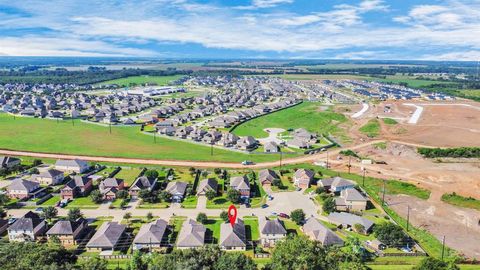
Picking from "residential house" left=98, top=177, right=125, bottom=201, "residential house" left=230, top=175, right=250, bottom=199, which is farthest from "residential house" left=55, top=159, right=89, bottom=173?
"residential house" left=230, top=175, right=250, bottom=199

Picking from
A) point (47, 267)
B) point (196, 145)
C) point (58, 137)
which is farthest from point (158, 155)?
point (47, 267)

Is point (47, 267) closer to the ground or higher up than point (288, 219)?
higher up

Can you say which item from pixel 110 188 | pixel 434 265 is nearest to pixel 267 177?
pixel 110 188

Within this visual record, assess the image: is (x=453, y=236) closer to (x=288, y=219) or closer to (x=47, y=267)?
(x=288, y=219)

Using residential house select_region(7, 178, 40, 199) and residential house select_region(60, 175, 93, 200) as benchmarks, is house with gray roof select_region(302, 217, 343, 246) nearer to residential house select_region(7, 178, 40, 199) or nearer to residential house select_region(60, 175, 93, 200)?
residential house select_region(60, 175, 93, 200)

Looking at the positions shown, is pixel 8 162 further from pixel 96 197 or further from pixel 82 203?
pixel 96 197

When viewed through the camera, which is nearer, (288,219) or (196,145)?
(288,219)
